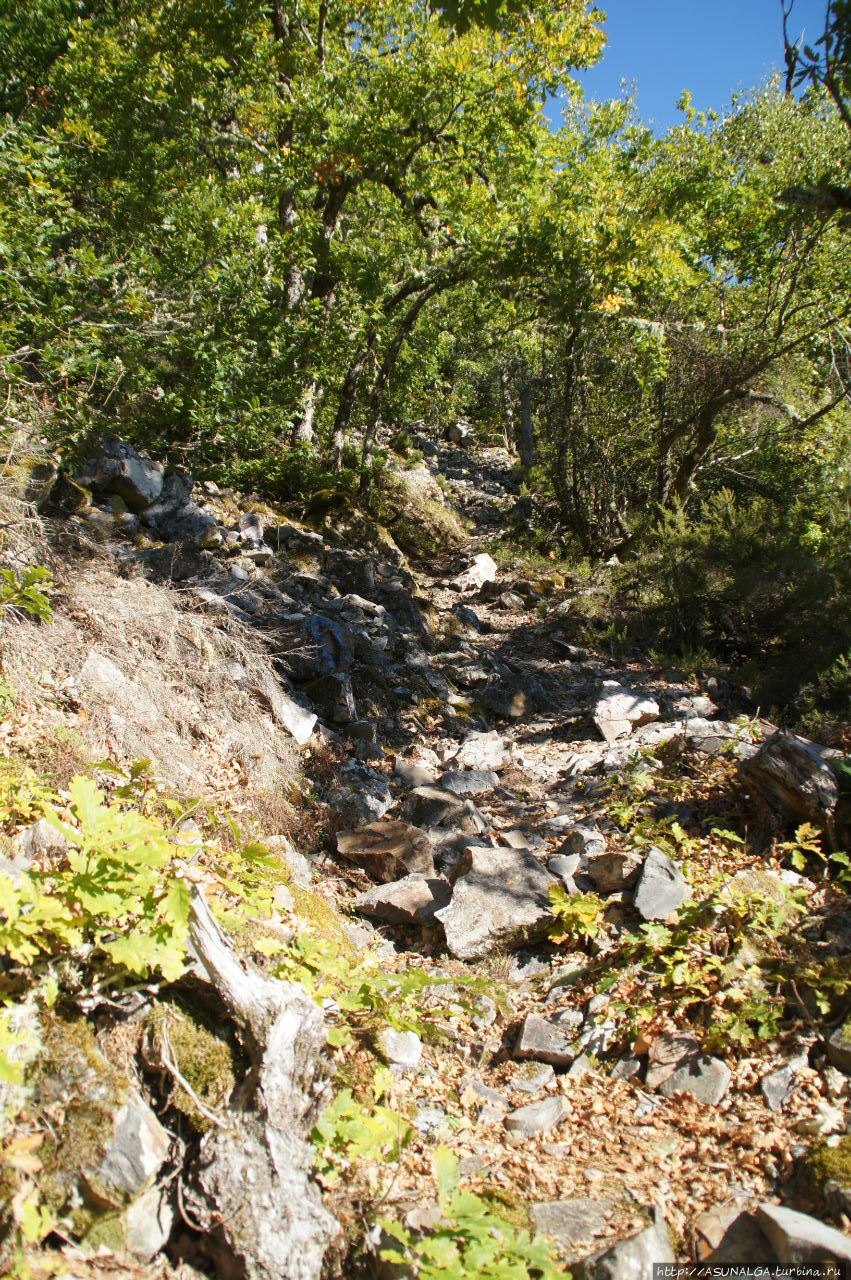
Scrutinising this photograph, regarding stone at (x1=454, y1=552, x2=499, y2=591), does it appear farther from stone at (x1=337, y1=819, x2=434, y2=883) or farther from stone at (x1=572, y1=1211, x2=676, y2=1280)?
stone at (x1=572, y1=1211, x2=676, y2=1280)

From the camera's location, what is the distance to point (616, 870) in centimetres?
409

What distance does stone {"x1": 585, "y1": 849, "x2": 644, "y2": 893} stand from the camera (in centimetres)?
404

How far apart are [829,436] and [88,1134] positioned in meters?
12.5

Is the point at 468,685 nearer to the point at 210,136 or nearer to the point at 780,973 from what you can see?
the point at 780,973

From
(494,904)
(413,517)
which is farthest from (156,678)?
(413,517)

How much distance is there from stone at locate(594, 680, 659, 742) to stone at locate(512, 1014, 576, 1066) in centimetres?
375

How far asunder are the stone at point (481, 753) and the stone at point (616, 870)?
2110 millimetres

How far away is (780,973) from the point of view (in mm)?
3170

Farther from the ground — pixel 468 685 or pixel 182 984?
pixel 468 685

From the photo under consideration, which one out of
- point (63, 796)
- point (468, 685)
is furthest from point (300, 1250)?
point (468, 685)

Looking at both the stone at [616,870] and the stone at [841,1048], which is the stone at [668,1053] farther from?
the stone at [616,870]

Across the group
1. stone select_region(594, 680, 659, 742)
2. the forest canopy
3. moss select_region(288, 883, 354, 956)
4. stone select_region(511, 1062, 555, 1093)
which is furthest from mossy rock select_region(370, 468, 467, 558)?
stone select_region(511, 1062, 555, 1093)

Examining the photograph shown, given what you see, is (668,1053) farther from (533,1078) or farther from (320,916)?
(320,916)

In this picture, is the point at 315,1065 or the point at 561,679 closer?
the point at 315,1065
